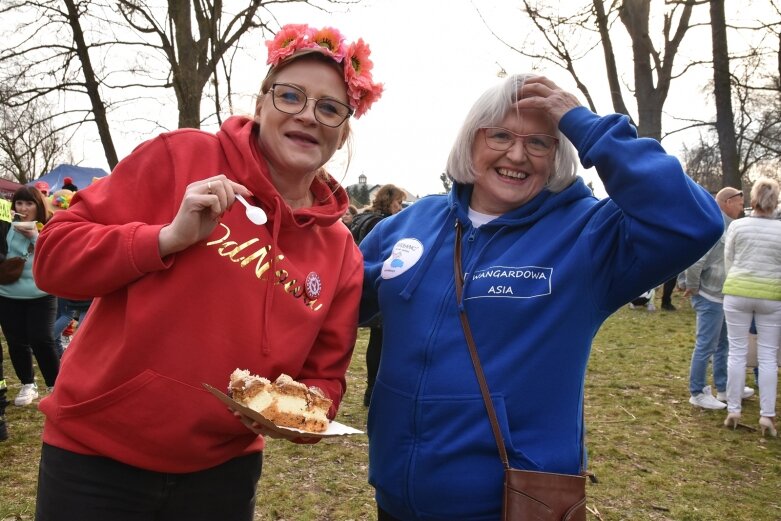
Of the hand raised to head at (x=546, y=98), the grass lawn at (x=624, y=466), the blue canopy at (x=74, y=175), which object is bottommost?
the grass lawn at (x=624, y=466)

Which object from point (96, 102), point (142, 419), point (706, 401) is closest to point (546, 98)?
point (142, 419)

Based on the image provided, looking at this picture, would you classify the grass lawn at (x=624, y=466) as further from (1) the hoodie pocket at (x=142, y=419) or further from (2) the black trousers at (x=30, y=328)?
(1) the hoodie pocket at (x=142, y=419)

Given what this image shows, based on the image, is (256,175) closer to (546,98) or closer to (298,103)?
(298,103)

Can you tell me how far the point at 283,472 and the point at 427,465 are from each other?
2.81m

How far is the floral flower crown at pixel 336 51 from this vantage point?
1.90m

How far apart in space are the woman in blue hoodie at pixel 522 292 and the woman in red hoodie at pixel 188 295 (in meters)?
0.32

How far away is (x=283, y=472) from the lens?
170 inches

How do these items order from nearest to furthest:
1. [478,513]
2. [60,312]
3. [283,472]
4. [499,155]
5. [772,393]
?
[478,513]
[499,155]
[283,472]
[772,393]
[60,312]

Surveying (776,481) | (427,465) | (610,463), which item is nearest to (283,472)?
(610,463)

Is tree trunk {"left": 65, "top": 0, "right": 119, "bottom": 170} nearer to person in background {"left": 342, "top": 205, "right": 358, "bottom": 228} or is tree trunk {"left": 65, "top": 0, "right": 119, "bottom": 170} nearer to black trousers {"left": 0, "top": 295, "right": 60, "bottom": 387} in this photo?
person in background {"left": 342, "top": 205, "right": 358, "bottom": 228}

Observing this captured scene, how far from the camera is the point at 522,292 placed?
179 cm

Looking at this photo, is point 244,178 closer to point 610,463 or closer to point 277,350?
point 277,350

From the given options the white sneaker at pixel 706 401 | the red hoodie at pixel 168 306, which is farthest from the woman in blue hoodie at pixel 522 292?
the white sneaker at pixel 706 401

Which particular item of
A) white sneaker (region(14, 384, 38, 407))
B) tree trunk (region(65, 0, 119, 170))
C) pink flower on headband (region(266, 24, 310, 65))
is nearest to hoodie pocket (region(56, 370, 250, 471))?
pink flower on headband (region(266, 24, 310, 65))
